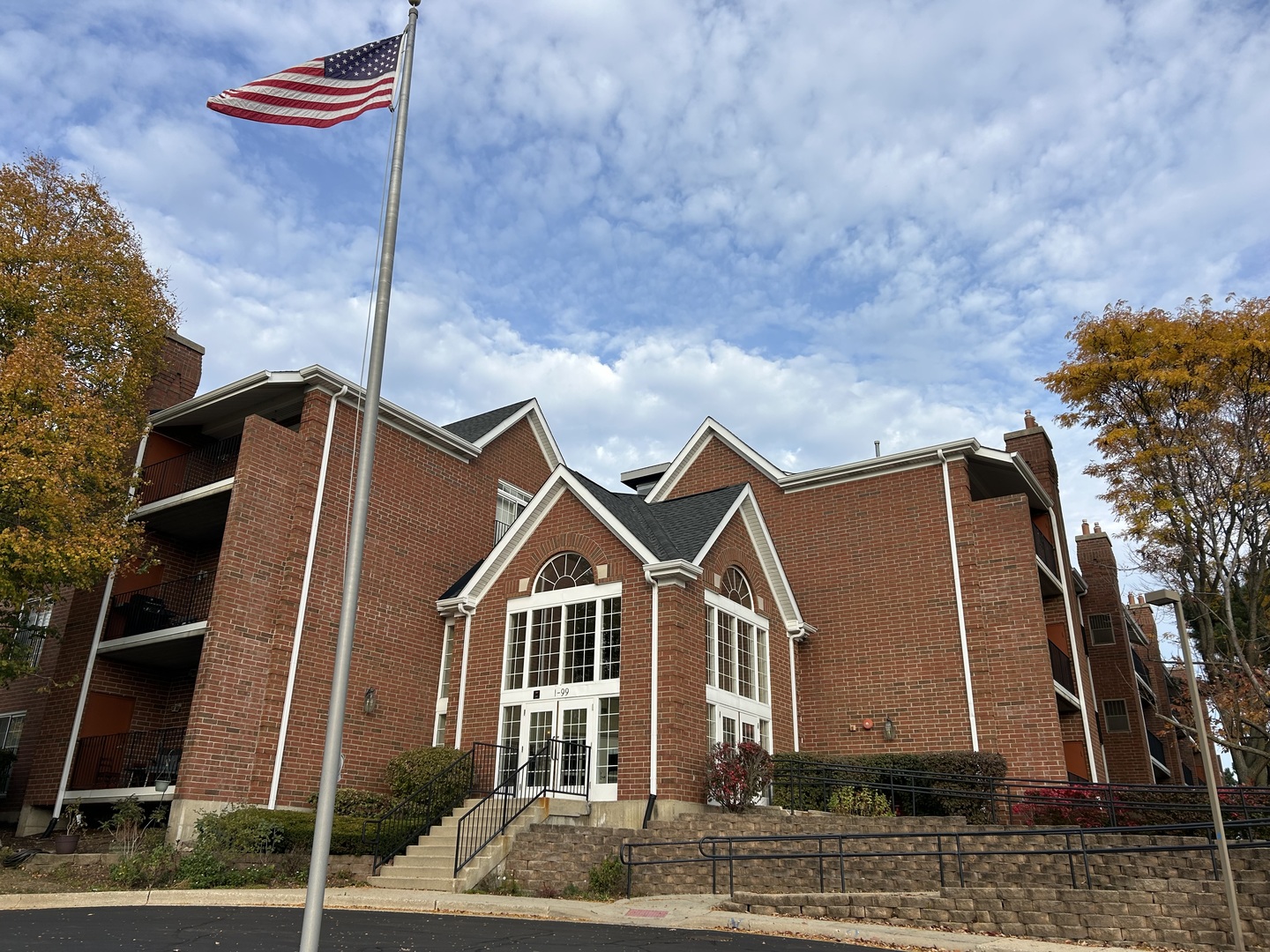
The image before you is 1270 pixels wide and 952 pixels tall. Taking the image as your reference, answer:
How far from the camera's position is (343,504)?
826 inches

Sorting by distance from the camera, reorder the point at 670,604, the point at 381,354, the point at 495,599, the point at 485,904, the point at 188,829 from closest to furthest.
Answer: the point at 381,354
the point at 485,904
the point at 188,829
the point at 670,604
the point at 495,599

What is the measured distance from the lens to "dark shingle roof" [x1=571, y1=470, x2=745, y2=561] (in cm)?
2052

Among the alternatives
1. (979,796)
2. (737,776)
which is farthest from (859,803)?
(737,776)

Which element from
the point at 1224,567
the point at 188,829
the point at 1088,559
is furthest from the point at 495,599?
the point at 1088,559

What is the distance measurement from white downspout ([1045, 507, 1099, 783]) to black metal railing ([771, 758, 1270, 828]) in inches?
83.6

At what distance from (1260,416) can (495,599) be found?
18044 millimetres

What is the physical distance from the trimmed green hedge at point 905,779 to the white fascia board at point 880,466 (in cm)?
718

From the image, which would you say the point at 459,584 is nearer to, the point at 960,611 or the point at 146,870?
the point at 146,870

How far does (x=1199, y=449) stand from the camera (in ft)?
72.3

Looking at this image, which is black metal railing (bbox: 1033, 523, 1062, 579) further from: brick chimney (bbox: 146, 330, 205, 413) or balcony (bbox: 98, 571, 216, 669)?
brick chimney (bbox: 146, 330, 205, 413)

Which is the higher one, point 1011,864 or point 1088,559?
point 1088,559

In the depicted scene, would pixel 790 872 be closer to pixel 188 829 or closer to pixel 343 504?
pixel 188 829

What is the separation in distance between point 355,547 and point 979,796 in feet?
48.2

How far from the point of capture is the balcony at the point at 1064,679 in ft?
74.9
